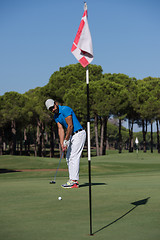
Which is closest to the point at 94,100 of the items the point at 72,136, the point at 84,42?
the point at 72,136

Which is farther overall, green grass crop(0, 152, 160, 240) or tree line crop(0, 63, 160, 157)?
tree line crop(0, 63, 160, 157)

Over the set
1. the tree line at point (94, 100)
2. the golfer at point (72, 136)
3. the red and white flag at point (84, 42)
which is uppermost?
the tree line at point (94, 100)

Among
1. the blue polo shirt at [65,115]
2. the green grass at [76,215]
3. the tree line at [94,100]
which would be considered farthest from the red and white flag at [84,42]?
the tree line at [94,100]

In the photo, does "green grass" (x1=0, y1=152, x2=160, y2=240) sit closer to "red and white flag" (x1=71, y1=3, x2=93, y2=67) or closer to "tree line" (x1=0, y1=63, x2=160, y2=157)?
"red and white flag" (x1=71, y1=3, x2=93, y2=67)

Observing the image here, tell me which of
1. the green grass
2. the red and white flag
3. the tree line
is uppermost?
the tree line

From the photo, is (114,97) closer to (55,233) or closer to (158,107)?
(158,107)

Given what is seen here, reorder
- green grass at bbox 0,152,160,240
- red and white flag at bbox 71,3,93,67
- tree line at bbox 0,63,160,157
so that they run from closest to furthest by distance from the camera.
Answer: green grass at bbox 0,152,160,240
red and white flag at bbox 71,3,93,67
tree line at bbox 0,63,160,157

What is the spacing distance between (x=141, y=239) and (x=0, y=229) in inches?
78.1

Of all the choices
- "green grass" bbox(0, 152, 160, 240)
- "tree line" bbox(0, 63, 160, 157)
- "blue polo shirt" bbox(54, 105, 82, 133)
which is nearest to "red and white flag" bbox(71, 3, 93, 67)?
"green grass" bbox(0, 152, 160, 240)

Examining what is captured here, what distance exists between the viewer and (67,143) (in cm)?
988

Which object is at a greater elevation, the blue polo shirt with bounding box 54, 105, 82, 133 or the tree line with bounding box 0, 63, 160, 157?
the tree line with bounding box 0, 63, 160, 157

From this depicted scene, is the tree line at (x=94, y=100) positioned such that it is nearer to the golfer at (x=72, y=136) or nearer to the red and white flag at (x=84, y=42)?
the golfer at (x=72, y=136)

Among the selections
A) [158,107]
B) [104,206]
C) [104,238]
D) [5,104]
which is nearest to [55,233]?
[104,238]

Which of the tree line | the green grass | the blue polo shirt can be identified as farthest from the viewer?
the tree line
